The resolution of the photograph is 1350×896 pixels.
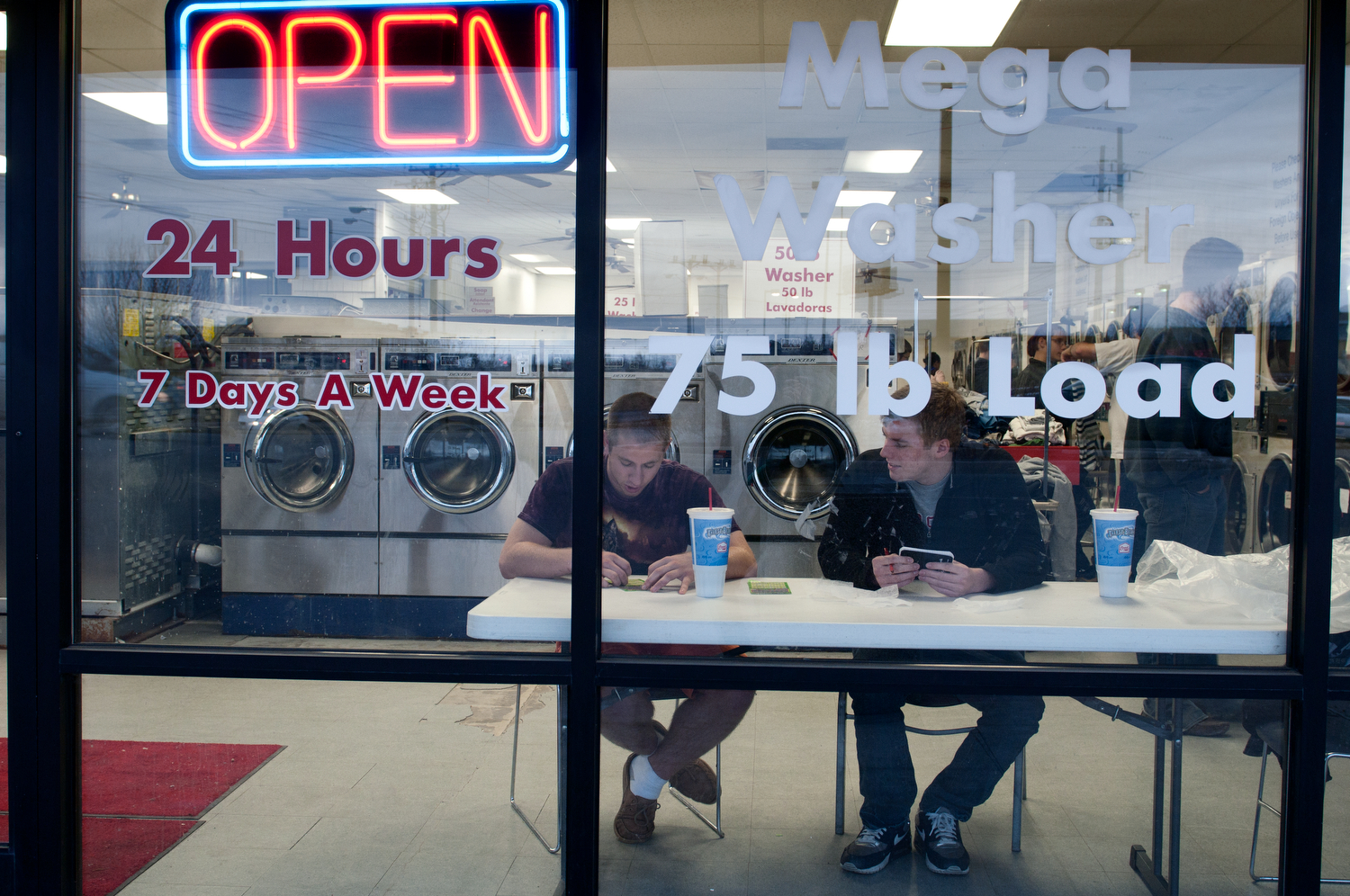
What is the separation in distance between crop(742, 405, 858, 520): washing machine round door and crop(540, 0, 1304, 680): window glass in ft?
3.50

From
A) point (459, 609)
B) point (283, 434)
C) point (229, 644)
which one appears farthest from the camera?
point (283, 434)

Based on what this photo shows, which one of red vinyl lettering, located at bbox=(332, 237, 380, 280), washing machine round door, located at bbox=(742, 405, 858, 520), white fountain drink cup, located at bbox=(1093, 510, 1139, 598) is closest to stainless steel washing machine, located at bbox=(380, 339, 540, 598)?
washing machine round door, located at bbox=(742, 405, 858, 520)

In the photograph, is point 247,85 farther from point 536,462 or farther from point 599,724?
point 599,724

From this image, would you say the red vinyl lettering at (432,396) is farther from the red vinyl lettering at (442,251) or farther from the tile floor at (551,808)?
the tile floor at (551,808)

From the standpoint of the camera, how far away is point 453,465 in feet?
14.0

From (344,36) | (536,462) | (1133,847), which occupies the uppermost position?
(344,36)

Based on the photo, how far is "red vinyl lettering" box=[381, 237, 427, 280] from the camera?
2191 mm

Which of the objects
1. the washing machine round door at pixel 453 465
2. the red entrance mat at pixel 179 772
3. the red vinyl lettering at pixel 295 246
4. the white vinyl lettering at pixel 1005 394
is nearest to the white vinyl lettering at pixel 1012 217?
the white vinyl lettering at pixel 1005 394

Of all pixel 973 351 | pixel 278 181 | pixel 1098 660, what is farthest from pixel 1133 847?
pixel 278 181

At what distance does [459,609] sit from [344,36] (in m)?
1.41

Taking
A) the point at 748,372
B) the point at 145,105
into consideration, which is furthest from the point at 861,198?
the point at 145,105

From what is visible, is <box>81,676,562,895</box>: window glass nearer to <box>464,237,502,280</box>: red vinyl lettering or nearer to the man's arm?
the man's arm

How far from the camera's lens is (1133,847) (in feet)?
7.35

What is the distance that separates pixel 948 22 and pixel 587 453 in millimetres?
1326
